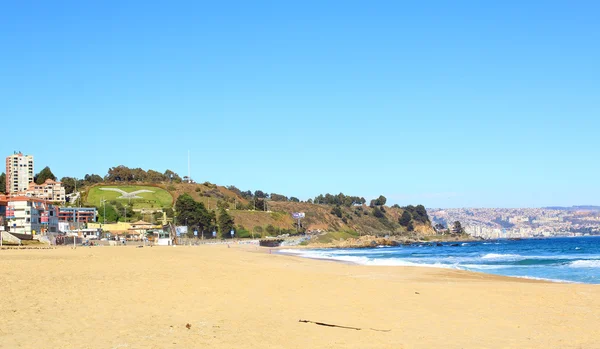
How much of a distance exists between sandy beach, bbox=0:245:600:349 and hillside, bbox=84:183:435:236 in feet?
346

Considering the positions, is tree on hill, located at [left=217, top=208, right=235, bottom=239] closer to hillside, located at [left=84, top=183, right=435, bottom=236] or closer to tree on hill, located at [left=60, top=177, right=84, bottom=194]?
hillside, located at [left=84, top=183, right=435, bottom=236]

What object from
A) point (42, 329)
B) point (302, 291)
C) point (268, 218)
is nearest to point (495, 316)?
point (302, 291)

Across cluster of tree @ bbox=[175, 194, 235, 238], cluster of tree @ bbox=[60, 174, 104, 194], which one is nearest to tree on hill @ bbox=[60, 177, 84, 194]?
cluster of tree @ bbox=[60, 174, 104, 194]

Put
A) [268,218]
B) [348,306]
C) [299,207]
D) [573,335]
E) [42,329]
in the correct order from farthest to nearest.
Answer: [299,207], [268,218], [348,306], [573,335], [42,329]

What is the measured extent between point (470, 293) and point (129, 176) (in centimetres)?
15009

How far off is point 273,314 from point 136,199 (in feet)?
415

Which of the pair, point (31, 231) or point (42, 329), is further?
point (31, 231)

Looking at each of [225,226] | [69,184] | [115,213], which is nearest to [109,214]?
[115,213]

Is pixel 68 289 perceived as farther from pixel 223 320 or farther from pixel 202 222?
pixel 202 222

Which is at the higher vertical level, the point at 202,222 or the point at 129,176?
the point at 129,176

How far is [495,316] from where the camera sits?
13625 millimetres

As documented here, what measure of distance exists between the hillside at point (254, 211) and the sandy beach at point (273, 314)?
105437 mm

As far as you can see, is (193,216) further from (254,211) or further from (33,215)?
(254,211)

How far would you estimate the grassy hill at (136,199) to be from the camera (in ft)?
428
